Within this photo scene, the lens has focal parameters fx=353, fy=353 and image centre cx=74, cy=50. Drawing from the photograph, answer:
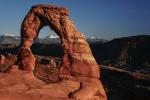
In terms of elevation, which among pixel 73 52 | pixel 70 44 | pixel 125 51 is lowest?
pixel 125 51

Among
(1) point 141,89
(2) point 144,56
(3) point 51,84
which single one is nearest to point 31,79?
(3) point 51,84

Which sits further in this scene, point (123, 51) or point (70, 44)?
point (123, 51)

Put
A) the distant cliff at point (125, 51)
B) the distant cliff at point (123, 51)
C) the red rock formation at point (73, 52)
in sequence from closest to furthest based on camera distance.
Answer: the red rock formation at point (73, 52)
the distant cliff at point (123, 51)
the distant cliff at point (125, 51)

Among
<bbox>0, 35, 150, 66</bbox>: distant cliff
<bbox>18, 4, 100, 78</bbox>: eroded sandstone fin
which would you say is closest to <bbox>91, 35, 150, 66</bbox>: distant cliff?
<bbox>0, 35, 150, 66</bbox>: distant cliff

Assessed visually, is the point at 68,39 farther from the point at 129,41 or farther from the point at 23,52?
the point at 129,41

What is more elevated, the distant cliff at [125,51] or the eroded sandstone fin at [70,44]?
the eroded sandstone fin at [70,44]

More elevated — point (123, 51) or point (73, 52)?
point (73, 52)

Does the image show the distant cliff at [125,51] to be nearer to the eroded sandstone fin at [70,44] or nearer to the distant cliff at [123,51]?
the distant cliff at [123,51]

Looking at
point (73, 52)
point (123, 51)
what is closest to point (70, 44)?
point (73, 52)

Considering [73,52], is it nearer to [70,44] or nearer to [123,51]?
[70,44]

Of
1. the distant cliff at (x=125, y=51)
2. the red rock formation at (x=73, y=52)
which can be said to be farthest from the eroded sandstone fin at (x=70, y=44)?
the distant cliff at (x=125, y=51)

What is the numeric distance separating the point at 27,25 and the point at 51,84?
511 centimetres

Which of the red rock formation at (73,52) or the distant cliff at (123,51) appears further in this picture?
the distant cliff at (123,51)

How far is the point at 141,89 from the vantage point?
157ft
